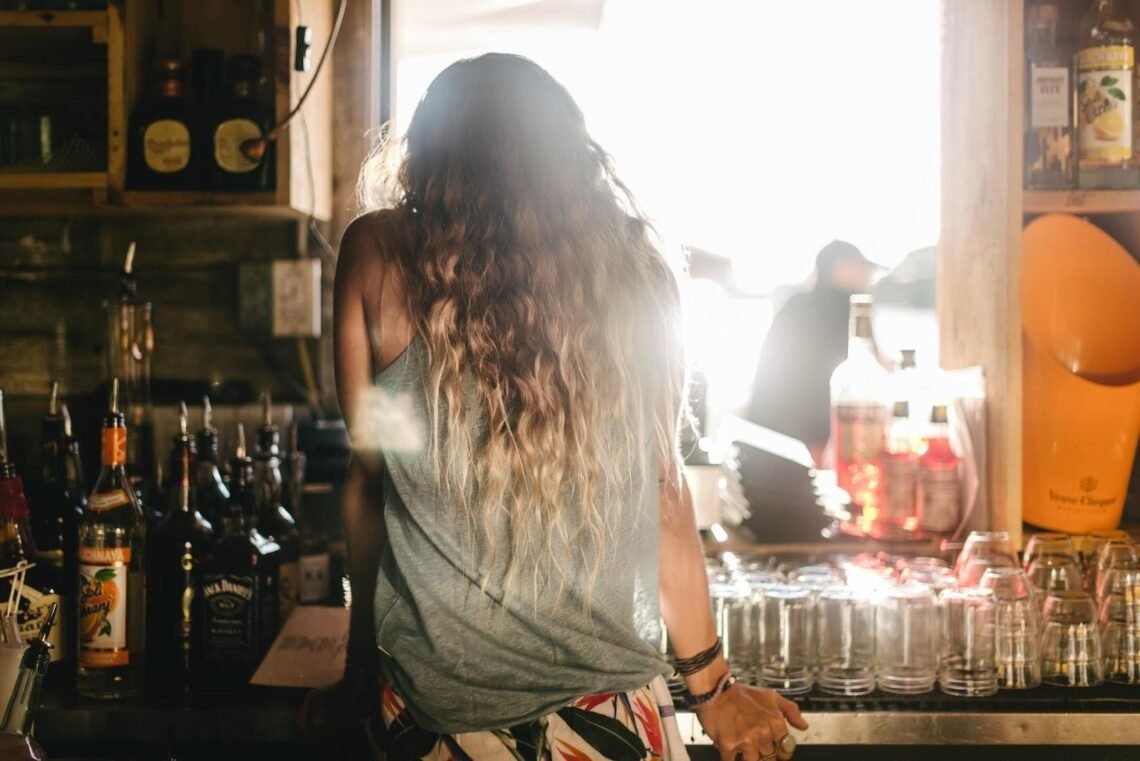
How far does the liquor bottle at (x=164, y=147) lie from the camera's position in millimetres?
2119

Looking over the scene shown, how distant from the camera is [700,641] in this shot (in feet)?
4.75

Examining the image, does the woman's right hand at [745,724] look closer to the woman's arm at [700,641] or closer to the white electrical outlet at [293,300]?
the woman's arm at [700,641]

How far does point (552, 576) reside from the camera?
4.18ft

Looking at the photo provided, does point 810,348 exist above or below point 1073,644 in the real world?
above

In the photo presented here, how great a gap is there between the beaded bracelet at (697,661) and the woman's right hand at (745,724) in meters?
0.04

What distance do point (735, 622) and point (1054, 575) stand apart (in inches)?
19.8

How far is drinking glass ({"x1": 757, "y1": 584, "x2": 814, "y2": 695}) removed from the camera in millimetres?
1643

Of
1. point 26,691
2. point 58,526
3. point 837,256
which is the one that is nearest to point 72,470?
point 58,526

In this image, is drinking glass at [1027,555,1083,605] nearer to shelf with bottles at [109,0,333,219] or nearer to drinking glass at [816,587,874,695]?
drinking glass at [816,587,874,695]

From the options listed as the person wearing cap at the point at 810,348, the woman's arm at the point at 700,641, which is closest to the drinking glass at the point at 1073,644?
the woman's arm at the point at 700,641

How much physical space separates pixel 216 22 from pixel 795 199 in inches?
96.4

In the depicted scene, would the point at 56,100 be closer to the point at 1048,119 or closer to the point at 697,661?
the point at 697,661

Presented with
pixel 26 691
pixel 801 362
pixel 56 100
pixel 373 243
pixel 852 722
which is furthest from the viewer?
pixel 801 362

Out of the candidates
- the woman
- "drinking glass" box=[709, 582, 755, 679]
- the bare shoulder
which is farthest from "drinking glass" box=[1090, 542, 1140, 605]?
the bare shoulder
